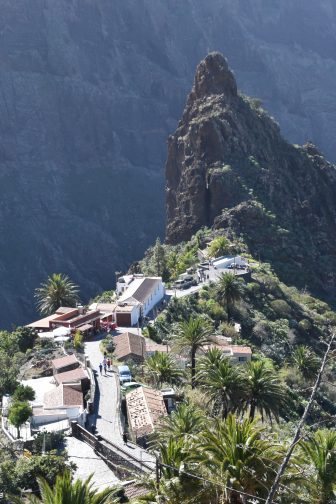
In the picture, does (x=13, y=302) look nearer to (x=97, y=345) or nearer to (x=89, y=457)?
(x=97, y=345)

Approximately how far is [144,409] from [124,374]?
326 inches

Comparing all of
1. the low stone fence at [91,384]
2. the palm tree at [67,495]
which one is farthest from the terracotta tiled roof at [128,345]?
the palm tree at [67,495]

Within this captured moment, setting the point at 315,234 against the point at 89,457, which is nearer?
the point at 89,457

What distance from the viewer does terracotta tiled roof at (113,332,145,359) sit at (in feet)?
165

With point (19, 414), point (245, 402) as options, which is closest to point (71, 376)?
point (19, 414)

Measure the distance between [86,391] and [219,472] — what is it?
25.9 metres

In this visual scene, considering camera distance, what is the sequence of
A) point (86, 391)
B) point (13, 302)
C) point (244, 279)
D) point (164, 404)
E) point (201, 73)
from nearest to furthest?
point (164, 404) < point (86, 391) < point (244, 279) < point (201, 73) < point (13, 302)

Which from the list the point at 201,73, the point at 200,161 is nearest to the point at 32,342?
the point at 200,161

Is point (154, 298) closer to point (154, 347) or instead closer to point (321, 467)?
point (154, 347)

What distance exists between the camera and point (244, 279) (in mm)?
75500

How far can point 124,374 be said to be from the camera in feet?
145

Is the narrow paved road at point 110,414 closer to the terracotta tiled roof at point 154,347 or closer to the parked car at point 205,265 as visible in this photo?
the terracotta tiled roof at point 154,347

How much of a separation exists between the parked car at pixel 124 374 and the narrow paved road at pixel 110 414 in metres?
0.39

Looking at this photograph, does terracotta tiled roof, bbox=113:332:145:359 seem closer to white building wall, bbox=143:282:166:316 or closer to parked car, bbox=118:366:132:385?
parked car, bbox=118:366:132:385
